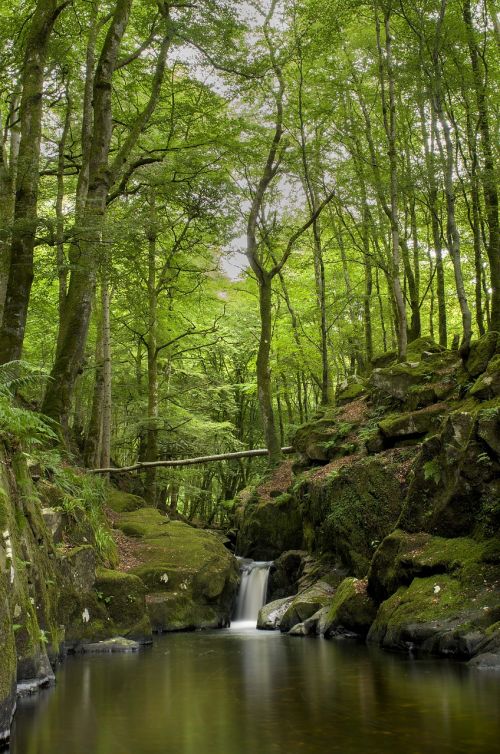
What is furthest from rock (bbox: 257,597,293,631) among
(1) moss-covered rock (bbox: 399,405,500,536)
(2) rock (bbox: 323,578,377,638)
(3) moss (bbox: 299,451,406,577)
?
(1) moss-covered rock (bbox: 399,405,500,536)

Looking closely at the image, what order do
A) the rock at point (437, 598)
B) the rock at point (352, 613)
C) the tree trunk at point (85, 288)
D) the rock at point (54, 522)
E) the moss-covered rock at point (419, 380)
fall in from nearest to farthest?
the rock at point (437, 598), the rock at point (54, 522), the rock at point (352, 613), the tree trunk at point (85, 288), the moss-covered rock at point (419, 380)

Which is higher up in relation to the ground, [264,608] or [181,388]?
[181,388]

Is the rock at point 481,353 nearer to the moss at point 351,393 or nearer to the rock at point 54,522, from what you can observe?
the moss at point 351,393

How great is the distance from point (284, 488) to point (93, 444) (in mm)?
6691

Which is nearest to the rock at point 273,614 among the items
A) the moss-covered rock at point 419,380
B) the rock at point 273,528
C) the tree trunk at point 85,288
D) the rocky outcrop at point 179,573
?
the rocky outcrop at point 179,573

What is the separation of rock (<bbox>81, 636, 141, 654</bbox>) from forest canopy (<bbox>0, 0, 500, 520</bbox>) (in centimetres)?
381

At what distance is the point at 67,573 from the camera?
30.8 feet

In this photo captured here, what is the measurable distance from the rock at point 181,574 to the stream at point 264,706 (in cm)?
299

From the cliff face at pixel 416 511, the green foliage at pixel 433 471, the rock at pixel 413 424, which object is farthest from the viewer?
the rock at pixel 413 424

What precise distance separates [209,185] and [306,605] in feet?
34.6

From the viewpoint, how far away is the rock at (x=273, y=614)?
12.9m

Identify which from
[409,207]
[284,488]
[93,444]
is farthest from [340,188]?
[93,444]

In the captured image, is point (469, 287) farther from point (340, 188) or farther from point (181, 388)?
point (181, 388)

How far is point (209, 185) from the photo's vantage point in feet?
50.7
